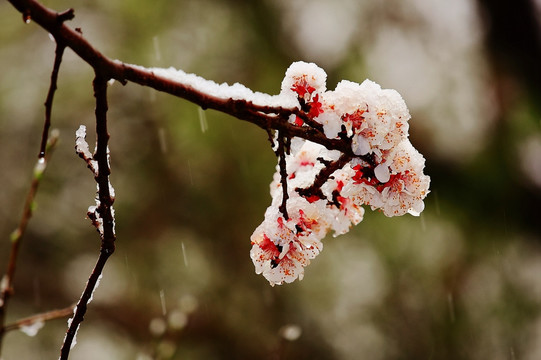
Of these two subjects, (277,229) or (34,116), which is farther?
(34,116)

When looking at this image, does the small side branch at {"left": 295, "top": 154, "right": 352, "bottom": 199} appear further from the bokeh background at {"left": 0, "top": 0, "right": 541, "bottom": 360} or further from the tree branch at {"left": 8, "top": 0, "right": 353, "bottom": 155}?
the bokeh background at {"left": 0, "top": 0, "right": 541, "bottom": 360}

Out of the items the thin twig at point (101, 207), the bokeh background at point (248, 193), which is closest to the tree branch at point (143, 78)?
the thin twig at point (101, 207)

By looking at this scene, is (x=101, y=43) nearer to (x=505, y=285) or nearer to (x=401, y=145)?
(x=401, y=145)

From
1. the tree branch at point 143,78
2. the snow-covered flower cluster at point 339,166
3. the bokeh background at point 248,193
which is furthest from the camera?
the bokeh background at point 248,193

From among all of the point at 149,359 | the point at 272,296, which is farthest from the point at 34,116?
the point at 149,359

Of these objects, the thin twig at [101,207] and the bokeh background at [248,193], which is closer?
the thin twig at [101,207]

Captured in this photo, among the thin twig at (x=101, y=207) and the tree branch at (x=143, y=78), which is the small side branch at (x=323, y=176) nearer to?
the tree branch at (x=143, y=78)

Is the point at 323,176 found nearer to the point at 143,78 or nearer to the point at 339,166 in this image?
the point at 339,166
